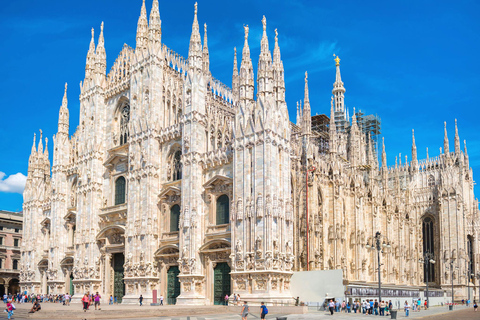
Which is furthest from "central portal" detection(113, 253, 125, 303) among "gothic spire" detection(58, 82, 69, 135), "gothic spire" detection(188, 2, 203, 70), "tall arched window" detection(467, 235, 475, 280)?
"tall arched window" detection(467, 235, 475, 280)

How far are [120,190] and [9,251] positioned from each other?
117 ft

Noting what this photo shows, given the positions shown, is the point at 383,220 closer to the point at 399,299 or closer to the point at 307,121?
the point at 399,299

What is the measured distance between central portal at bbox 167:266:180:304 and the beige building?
133 feet

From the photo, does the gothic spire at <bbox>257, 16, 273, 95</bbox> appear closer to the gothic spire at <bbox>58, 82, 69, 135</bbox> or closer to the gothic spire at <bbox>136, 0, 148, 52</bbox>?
the gothic spire at <bbox>136, 0, 148, 52</bbox>

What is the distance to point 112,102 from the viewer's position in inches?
2090

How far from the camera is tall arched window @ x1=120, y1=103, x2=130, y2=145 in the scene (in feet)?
168

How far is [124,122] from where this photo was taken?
170ft

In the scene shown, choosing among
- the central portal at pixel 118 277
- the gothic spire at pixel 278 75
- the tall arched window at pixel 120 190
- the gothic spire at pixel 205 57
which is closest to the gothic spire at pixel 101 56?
the gothic spire at pixel 205 57

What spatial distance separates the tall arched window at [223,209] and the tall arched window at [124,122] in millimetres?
14639

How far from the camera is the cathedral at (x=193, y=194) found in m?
38.0

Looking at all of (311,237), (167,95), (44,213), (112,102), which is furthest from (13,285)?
(311,237)

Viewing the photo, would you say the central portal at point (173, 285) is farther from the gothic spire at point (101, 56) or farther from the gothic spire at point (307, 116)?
the gothic spire at point (101, 56)

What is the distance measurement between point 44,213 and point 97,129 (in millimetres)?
14053

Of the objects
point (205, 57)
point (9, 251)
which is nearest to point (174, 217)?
point (205, 57)
